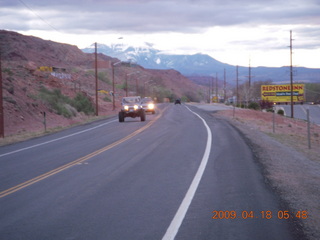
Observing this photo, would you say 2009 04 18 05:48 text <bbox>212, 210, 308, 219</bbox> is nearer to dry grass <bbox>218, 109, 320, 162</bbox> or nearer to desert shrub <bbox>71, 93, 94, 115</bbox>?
dry grass <bbox>218, 109, 320, 162</bbox>

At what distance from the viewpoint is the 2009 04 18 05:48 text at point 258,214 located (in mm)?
8484

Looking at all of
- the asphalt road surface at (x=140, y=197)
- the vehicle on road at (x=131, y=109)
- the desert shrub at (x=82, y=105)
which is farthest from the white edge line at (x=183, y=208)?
the desert shrub at (x=82, y=105)

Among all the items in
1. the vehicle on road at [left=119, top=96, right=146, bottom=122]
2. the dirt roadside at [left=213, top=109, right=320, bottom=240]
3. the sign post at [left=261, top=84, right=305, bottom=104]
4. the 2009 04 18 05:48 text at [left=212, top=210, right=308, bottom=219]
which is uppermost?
the sign post at [left=261, top=84, right=305, bottom=104]

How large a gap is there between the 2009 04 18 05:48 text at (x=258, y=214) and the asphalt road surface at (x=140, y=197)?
0.06 ft

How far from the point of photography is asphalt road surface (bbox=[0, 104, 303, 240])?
782 centimetres

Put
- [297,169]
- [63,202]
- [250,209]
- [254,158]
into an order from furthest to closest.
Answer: [254,158] → [297,169] → [63,202] → [250,209]

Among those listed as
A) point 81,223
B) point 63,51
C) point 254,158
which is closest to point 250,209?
point 81,223

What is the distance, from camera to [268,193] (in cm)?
1048

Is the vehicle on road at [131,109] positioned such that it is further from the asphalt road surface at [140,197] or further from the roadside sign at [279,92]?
the roadside sign at [279,92]

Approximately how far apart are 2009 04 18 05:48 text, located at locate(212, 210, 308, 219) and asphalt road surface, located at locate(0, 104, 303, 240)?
0.06 feet

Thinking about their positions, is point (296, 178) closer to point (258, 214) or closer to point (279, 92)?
point (258, 214)

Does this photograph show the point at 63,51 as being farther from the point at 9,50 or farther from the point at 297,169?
the point at 297,169

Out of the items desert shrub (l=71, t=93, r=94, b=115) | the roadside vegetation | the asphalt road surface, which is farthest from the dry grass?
desert shrub (l=71, t=93, r=94, b=115)

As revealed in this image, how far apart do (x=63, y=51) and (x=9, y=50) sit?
138 feet
